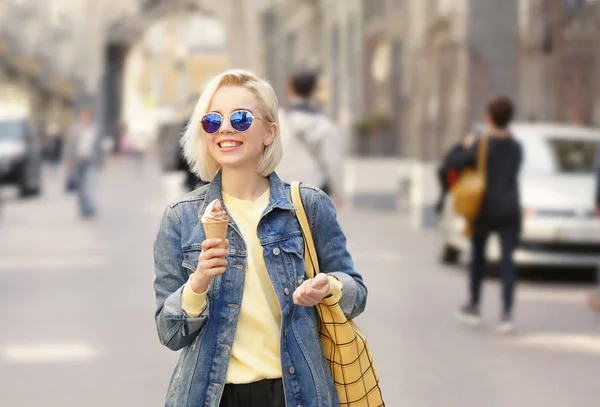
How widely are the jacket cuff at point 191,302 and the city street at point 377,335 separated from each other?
12.3ft

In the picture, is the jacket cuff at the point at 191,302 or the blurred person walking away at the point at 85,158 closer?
the jacket cuff at the point at 191,302

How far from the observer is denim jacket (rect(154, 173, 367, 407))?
328 cm

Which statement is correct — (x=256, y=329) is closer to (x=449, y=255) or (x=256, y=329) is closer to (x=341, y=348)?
(x=341, y=348)

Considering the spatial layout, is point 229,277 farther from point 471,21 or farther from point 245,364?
point 471,21

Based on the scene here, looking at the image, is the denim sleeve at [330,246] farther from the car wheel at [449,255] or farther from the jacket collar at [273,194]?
the car wheel at [449,255]

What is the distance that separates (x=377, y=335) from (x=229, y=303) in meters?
6.03

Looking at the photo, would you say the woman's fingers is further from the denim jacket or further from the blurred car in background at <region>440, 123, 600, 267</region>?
the blurred car in background at <region>440, 123, 600, 267</region>

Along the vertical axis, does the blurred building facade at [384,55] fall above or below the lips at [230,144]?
below

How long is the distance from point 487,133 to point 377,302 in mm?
2083

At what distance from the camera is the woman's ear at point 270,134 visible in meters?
3.43

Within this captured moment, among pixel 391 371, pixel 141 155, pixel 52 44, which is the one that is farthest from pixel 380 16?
pixel 52 44

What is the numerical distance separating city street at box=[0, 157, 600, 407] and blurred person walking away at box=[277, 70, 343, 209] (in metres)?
1.20

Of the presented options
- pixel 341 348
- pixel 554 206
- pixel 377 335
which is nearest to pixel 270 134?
pixel 341 348

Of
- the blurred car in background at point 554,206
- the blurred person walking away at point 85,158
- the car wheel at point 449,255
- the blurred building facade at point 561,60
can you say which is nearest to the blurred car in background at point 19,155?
the blurred person walking away at point 85,158
